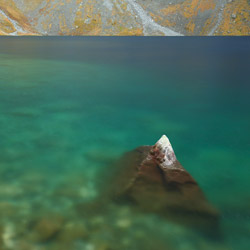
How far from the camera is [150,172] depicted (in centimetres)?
1174

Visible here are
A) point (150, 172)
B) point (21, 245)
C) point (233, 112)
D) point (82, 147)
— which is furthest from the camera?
point (233, 112)

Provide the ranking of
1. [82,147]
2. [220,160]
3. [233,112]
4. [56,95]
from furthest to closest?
1. [56,95]
2. [233,112]
3. [82,147]
4. [220,160]

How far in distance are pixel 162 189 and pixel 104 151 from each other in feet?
16.5

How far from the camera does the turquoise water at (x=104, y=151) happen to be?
8680 millimetres

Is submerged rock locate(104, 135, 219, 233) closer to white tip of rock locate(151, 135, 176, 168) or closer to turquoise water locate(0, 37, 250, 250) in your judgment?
white tip of rock locate(151, 135, 176, 168)

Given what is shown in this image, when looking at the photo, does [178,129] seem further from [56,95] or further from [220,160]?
[56,95]

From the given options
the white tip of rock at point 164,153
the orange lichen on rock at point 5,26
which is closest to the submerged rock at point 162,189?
the white tip of rock at point 164,153

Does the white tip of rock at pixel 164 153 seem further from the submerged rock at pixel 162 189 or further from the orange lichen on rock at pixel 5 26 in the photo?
the orange lichen on rock at pixel 5 26

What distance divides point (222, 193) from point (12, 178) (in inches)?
352

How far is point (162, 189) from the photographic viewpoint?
35.4 feet

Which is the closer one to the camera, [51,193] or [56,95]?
[51,193]

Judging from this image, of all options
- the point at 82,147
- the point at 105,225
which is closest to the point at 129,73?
the point at 82,147

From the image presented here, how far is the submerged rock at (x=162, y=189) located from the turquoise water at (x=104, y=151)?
49cm

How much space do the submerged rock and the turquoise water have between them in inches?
19.3
